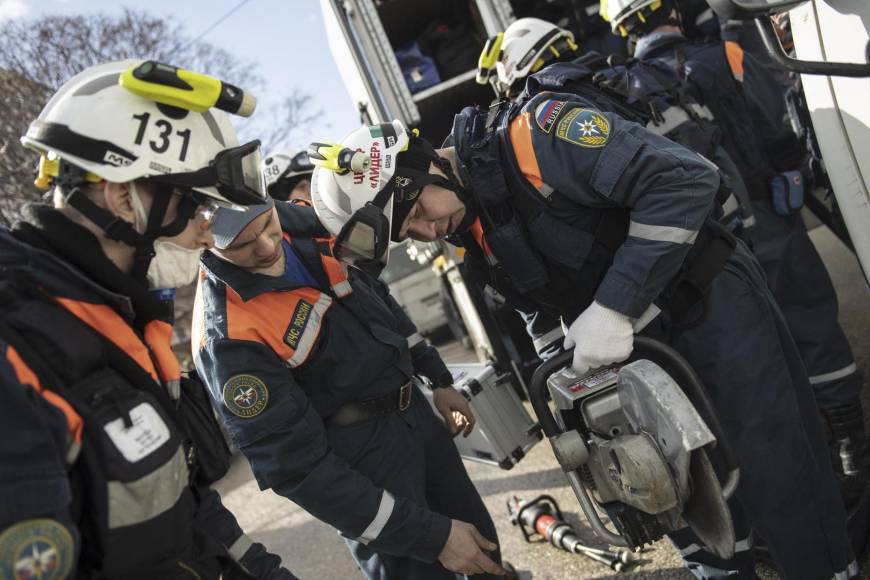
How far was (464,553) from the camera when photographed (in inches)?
81.6

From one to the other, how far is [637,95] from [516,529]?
2.41 m

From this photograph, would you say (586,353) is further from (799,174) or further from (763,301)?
(799,174)

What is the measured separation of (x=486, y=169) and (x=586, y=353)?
0.67 m

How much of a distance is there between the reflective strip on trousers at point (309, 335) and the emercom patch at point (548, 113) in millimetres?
928

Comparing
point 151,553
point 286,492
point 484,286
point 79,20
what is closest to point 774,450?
point 484,286

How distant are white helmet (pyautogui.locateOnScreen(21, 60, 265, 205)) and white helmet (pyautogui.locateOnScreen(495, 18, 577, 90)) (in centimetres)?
207

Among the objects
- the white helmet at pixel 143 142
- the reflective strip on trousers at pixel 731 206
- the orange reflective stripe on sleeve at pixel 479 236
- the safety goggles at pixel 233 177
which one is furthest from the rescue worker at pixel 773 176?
the white helmet at pixel 143 142

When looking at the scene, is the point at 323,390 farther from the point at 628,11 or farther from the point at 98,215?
the point at 628,11

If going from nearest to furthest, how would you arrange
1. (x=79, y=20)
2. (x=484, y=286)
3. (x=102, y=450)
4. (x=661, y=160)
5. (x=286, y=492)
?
(x=102, y=450) → (x=661, y=160) → (x=286, y=492) → (x=484, y=286) → (x=79, y=20)

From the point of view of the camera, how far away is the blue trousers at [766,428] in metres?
1.98

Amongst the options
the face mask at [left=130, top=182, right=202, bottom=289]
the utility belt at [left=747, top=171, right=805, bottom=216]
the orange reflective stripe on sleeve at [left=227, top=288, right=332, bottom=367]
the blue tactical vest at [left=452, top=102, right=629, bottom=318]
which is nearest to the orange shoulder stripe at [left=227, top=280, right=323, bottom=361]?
the orange reflective stripe on sleeve at [left=227, top=288, right=332, bottom=367]

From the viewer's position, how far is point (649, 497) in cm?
160

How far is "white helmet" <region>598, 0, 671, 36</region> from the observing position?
3.30 m

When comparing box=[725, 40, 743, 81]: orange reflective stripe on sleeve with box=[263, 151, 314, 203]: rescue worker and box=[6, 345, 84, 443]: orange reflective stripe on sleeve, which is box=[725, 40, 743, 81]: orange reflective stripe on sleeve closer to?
box=[263, 151, 314, 203]: rescue worker
